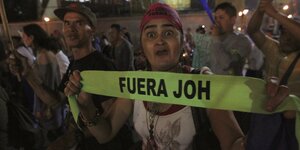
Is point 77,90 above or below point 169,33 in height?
below

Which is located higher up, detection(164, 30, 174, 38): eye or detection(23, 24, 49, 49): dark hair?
detection(164, 30, 174, 38): eye

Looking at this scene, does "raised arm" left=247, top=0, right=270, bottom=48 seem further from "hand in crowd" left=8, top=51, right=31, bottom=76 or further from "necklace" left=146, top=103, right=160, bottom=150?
"hand in crowd" left=8, top=51, right=31, bottom=76

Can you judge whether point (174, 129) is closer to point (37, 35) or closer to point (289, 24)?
point (289, 24)

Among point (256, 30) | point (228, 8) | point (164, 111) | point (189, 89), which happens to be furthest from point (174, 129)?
point (228, 8)

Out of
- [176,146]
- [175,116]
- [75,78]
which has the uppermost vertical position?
[75,78]

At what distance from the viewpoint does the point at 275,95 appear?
4.49 ft

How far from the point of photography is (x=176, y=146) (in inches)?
71.9

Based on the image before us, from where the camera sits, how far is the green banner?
144cm

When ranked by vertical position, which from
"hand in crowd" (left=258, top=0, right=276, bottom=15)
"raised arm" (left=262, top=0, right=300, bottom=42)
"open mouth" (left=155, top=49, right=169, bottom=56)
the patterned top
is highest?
"hand in crowd" (left=258, top=0, right=276, bottom=15)

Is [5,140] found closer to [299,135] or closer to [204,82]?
[204,82]

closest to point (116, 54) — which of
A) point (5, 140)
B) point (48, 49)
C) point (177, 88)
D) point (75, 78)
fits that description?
point (48, 49)

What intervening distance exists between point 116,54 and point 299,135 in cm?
577

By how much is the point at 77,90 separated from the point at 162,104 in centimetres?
57

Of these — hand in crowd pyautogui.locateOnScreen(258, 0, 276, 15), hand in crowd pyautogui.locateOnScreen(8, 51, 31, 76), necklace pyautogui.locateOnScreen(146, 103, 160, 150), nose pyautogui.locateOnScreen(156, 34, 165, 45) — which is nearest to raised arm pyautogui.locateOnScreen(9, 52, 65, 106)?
hand in crowd pyautogui.locateOnScreen(8, 51, 31, 76)
